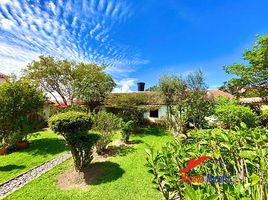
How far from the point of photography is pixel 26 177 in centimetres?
897

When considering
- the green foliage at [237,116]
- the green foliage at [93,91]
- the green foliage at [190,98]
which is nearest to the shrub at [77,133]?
the green foliage at [190,98]

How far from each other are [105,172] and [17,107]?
9.24 meters

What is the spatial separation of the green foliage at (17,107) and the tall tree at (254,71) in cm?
1827

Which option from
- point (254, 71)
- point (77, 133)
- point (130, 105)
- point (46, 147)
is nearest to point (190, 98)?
point (254, 71)

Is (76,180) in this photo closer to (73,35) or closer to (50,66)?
(73,35)

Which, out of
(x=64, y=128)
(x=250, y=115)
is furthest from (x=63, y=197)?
(x=250, y=115)

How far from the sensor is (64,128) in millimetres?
7922

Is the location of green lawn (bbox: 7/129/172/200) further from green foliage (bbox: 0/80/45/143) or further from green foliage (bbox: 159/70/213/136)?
green foliage (bbox: 159/70/213/136)

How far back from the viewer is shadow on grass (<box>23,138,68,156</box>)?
12984mm

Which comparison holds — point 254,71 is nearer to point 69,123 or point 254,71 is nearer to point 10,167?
point 69,123

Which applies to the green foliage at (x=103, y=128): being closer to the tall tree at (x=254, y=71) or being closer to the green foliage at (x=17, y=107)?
the green foliage at (x=17, y=107)

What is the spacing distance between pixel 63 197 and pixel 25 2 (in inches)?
349

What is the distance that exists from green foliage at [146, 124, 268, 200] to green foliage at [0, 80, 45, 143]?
46.0 ft

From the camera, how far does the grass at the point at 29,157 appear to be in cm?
968
